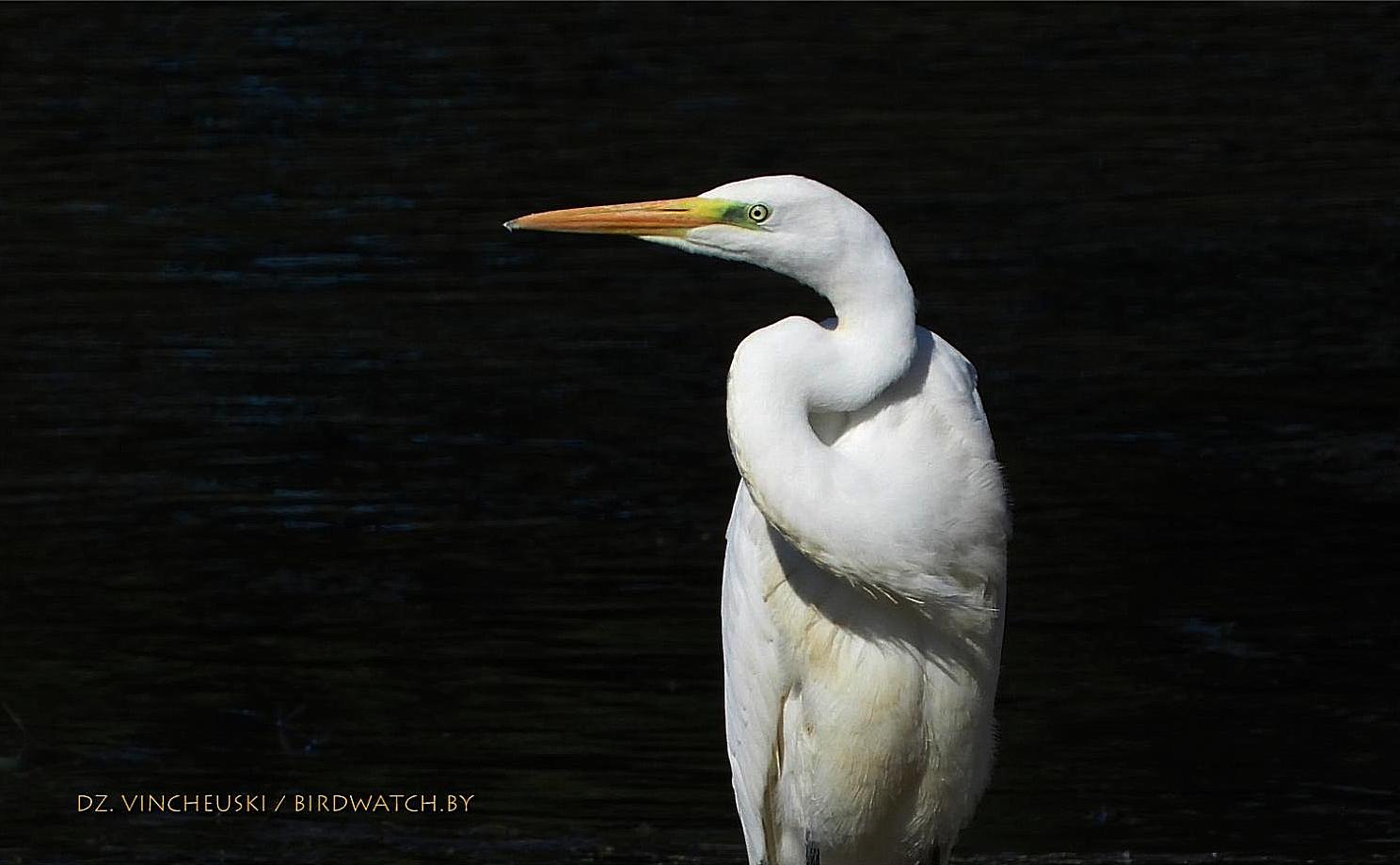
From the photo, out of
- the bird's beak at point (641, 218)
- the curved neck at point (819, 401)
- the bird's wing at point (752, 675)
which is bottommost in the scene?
the bird's wing at point (752, 675)

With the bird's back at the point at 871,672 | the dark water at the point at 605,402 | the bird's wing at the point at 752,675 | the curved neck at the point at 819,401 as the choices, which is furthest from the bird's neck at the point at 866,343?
the dark water at the point at 605,402

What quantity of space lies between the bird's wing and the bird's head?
61 centimetres

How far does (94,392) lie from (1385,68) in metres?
7.30

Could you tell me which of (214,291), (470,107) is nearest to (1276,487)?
(214,291)

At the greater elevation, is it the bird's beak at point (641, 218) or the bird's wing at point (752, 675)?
the bird's beak at point (641, 218)

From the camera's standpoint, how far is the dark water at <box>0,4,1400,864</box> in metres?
5.98

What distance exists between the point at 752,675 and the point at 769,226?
1.06m

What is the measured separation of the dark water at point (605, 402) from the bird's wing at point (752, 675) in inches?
28.9

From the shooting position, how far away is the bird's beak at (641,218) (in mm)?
3963

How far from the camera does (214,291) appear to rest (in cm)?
979

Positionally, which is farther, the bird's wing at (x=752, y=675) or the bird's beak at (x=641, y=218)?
the bird's wing at (x=752, y=675)

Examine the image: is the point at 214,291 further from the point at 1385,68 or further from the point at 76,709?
the point at 1385,68

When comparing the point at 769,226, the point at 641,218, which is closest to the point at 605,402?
the point at 641,218

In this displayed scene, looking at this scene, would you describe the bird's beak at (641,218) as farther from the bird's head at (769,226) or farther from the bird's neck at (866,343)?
the bird's neck at (866,343)
